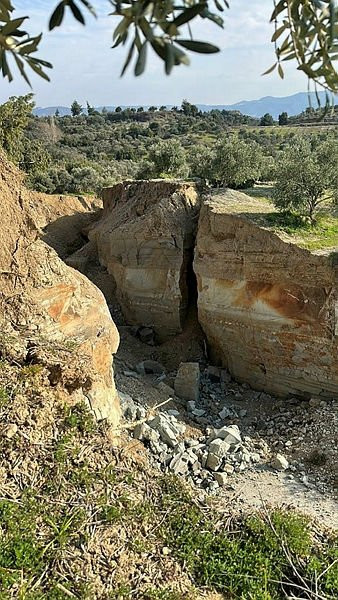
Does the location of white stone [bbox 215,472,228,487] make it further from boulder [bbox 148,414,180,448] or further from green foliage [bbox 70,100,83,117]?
green foliage [bbox 70,100,83,117]

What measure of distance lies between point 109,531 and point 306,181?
25.6ft

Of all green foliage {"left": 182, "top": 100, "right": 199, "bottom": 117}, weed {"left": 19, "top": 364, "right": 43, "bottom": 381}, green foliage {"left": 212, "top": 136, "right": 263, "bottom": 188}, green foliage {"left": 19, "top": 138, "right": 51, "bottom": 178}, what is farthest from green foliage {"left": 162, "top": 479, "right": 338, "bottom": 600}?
green foliage {"left": 182, "top": 100, "right": 199, "bottom": 117}

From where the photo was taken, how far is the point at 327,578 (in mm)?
5652

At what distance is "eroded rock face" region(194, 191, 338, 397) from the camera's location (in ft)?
30.1

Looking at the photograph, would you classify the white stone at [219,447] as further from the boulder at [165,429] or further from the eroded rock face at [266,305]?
the eroded rock face at [266,305]

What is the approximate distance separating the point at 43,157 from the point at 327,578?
20.9 meters

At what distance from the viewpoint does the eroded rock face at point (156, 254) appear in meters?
12.0

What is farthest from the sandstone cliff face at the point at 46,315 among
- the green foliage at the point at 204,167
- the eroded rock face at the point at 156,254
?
the green foliage at the point at 204,167

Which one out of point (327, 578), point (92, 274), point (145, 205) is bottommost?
point (327, 578)

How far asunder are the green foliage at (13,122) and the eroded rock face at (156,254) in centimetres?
774

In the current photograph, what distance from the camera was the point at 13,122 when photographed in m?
19.0

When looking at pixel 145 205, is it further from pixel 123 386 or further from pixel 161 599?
pixel 161 599

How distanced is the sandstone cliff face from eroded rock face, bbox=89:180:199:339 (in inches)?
184

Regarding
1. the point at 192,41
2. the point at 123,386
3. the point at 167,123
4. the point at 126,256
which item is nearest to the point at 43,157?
the point at 126,256
